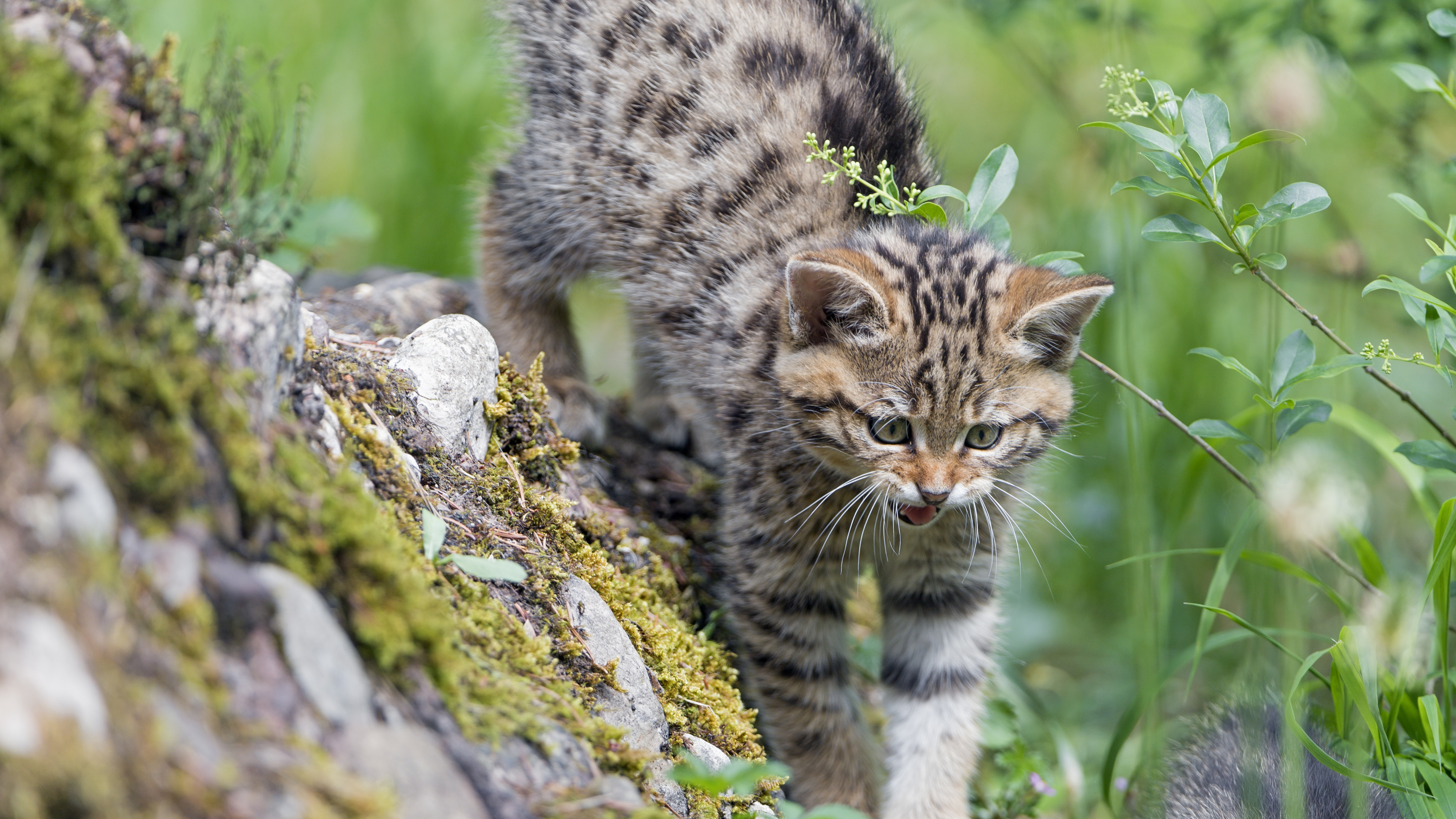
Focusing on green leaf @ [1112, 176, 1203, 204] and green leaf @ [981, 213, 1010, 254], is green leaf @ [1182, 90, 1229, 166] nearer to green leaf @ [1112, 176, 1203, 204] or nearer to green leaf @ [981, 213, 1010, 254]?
green leaf @ [1112, 176, 1203, 204]

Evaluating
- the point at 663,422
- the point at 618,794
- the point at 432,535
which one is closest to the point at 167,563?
the point at 432,535

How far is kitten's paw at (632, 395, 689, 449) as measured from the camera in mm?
3719

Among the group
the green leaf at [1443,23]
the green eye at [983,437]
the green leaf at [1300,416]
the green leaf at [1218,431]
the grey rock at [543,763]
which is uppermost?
the green leaf at [1443,23]

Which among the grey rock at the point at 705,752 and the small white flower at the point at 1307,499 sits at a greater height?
the small white flower at the point at 1307,499

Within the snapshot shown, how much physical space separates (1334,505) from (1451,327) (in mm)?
956

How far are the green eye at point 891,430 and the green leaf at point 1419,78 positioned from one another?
127 centimetres

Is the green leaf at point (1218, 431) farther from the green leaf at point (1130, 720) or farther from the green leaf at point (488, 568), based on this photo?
the green leaf at point (488, 568)

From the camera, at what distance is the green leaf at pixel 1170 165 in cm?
210

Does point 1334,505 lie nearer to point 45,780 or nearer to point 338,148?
point 45,780

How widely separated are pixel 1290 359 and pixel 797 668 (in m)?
1.43

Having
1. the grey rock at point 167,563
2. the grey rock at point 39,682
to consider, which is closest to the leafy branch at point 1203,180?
the grey rock at point 167,563

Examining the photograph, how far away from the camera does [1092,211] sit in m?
4.91

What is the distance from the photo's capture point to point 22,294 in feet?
3.76

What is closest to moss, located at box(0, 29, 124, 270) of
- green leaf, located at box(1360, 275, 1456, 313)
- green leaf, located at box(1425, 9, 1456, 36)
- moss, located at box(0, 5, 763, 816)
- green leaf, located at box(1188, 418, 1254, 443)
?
moss, located at box(0, 5, 763, 816)
